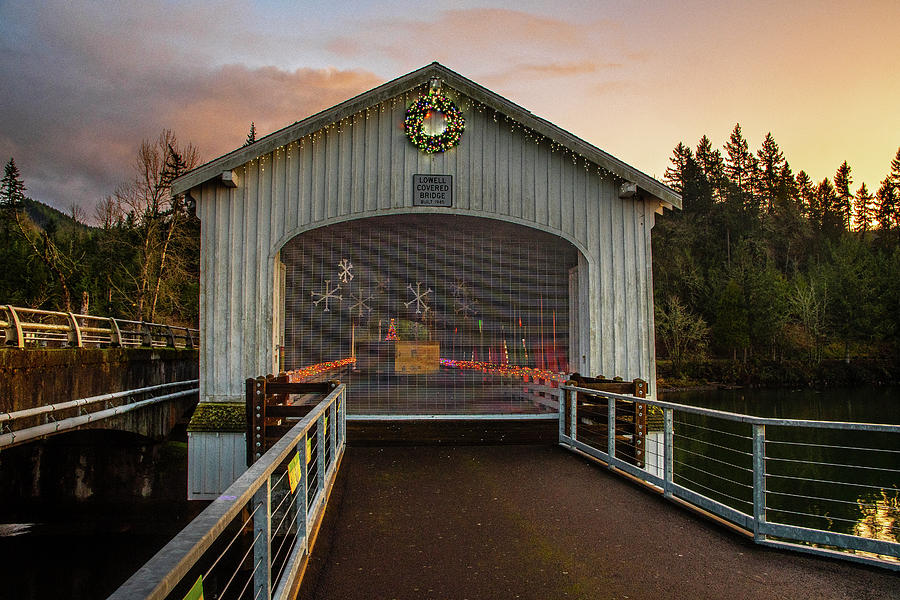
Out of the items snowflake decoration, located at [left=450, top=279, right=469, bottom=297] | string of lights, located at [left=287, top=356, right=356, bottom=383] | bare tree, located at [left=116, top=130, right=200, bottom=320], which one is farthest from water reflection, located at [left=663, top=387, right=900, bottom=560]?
bare tree, located at [left=116, top=130, right=200, bottom=320]

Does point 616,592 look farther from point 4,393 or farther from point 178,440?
point 178,440

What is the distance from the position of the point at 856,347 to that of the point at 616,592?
5715cm

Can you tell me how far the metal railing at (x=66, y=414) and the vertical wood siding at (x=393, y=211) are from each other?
1.75m

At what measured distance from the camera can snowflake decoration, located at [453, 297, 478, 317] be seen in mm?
9867

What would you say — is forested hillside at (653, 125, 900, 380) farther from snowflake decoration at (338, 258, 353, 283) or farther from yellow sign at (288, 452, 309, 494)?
yellow sign at (288, 452, 309, 494)

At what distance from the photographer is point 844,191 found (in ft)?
258

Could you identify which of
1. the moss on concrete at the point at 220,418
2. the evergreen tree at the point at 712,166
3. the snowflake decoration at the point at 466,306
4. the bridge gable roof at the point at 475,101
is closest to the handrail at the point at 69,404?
the moss on concrete at the point at 220,418

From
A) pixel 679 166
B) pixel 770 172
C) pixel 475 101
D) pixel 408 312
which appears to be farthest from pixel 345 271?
pixel 770 172

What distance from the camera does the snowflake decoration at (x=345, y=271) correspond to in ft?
32.4

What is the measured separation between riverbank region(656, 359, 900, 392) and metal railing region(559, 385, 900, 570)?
1602 cm

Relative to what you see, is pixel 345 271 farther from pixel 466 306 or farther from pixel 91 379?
pixel 91 379

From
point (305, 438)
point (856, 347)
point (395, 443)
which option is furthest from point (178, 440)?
point (856, 347)

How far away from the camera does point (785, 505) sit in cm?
1783

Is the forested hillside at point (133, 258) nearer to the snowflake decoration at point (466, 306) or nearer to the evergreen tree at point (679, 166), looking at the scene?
the snowflake decoration at point (466, 306)
